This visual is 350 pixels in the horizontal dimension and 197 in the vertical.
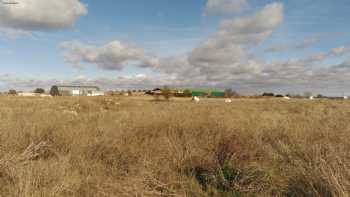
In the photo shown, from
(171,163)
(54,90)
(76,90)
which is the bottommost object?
(171,163)

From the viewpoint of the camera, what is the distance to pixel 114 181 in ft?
12.6

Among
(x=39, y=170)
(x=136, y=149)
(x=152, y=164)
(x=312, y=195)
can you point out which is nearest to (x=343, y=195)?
(x=312, y=195)

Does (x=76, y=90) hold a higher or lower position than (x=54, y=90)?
higher

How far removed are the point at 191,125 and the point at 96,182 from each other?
3.43 metres

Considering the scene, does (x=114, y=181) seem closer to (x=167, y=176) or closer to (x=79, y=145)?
(x=167, y=176)

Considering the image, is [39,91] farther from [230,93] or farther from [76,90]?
[230,93]

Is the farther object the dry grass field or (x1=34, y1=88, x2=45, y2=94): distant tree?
(x1=34, y1=88, x2=45, y2=94): distant tree

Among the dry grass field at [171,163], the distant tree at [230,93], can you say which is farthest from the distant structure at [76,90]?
the dry grass field at [171,163]

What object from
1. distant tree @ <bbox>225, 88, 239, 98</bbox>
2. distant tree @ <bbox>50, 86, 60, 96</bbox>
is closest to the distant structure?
distant tree @ <bbox>50, 86, 60, 96</bbox>

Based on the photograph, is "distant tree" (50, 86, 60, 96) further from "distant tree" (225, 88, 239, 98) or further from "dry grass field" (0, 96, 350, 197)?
"dry grass field" (0, 96, 350, 197)

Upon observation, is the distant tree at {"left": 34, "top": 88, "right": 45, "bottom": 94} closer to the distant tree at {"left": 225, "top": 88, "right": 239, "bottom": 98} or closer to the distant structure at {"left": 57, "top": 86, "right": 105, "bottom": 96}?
the distant structure at {"left": 57, "top": 86, "right": 105, "bottom": 96}

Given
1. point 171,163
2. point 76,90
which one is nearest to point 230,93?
point 76,90

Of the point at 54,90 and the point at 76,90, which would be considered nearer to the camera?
the point at 54,90

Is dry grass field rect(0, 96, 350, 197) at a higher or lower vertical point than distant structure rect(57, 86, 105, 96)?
lower
